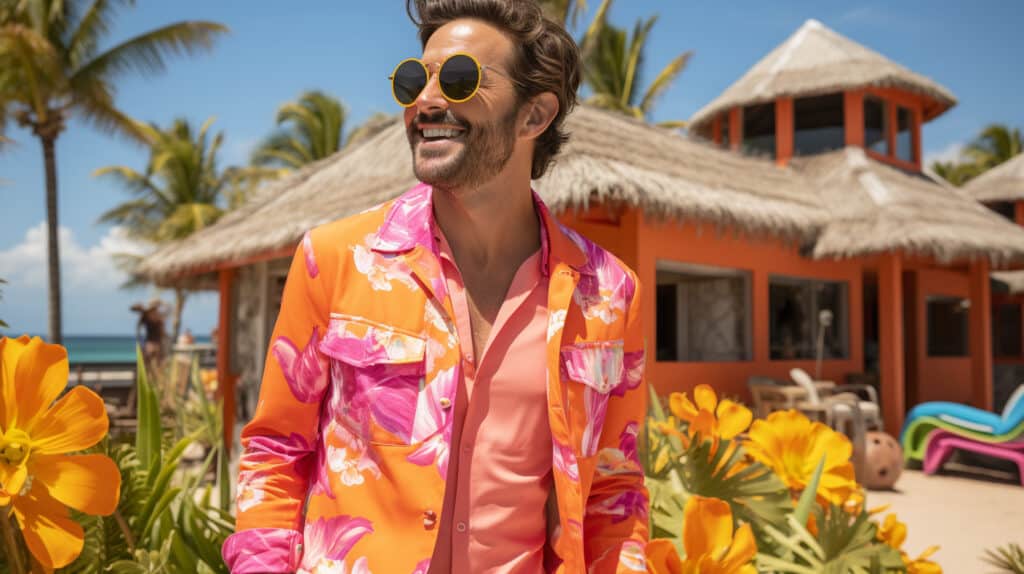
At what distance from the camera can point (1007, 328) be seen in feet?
56.1

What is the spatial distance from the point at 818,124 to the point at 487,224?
38.3 ft

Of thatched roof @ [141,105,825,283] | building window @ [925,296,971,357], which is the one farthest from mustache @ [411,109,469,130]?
building window @ [925,296,971,357]

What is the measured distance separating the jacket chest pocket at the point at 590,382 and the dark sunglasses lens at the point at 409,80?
18.0 inches

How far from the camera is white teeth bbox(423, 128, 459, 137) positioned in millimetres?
1220

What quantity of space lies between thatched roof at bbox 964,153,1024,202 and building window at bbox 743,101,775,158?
674 centimetres

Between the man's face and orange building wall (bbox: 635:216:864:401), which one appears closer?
the man's face

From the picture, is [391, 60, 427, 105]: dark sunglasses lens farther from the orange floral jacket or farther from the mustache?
the orange floral jacket

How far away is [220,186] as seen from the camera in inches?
984

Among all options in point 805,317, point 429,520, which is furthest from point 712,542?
point 805,317

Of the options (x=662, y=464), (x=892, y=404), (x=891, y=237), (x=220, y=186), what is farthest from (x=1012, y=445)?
(x=220, y=186)

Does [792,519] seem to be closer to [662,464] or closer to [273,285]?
[662,464]

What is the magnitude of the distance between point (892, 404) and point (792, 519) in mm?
9034

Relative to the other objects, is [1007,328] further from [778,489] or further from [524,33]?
[524,33]

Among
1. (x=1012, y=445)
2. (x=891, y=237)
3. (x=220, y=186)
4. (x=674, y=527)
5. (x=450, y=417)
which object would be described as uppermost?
(x=220, y=186)
